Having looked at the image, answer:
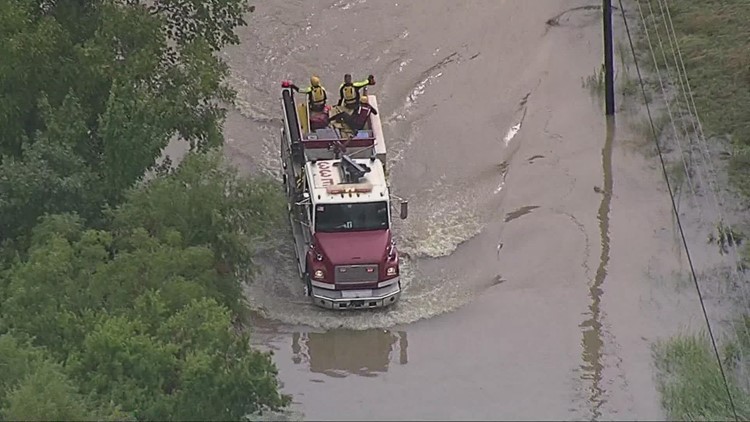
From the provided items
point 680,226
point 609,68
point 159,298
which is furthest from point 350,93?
point 159,298

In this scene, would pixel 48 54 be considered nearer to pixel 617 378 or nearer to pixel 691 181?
pixel 617 378

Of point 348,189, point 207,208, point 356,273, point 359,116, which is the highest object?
point 359,116

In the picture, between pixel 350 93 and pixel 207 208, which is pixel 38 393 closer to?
pixel 207 208

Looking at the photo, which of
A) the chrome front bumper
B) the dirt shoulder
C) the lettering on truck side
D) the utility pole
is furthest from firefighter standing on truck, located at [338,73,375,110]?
the dirt shoulder

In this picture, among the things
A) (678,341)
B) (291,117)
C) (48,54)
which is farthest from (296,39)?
(678,341)

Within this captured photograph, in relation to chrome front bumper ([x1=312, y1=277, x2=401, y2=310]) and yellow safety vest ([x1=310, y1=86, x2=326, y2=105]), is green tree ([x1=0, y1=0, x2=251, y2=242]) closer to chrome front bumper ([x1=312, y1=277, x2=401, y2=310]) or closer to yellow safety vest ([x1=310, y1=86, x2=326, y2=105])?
yellow safety vest ([x1=310, y1=86, x2=326, y2=105])

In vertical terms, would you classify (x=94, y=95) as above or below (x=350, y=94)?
below
